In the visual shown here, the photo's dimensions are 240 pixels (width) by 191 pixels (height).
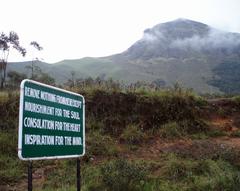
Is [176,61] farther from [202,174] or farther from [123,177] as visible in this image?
[123,177]

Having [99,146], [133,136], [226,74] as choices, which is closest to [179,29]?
[226,74]

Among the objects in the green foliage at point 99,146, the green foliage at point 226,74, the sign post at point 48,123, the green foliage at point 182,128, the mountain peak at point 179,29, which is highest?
the mountain peak at point 179,29

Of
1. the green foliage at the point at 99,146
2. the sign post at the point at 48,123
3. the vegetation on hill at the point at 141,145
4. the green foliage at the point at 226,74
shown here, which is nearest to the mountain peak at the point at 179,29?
the green foliage at the point at 226,74

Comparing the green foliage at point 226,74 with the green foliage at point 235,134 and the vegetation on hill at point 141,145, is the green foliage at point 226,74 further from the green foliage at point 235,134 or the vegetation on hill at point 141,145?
the green foliage at point 235,134

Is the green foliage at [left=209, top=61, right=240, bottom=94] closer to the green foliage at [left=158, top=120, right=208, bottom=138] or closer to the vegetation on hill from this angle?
the vegetation on hill

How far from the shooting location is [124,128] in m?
10.7

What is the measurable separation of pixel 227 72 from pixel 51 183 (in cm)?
8956

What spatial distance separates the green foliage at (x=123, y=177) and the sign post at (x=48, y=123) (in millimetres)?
1583

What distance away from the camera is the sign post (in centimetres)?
415

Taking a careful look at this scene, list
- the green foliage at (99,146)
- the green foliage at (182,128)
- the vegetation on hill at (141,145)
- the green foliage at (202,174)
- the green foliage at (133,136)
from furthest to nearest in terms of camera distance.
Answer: the green foliage at (182,128) → the green foliage at (133,136) → the green foliage at (99,146) → the vegetation on hill at (141,145) → the green foliage at (202,174)

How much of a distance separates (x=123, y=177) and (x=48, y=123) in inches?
106

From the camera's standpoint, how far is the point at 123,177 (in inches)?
273

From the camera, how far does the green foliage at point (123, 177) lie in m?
6.84

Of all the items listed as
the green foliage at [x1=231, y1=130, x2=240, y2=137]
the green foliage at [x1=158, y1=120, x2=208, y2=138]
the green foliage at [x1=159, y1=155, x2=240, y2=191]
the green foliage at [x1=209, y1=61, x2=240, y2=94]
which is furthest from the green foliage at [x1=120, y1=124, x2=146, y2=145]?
the green foliage at [x1=209, y1=61, x2=240, y2=94]
